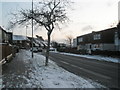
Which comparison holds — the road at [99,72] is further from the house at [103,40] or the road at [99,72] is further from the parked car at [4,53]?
the house at [103,40]

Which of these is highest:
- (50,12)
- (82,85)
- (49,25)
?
(50,12)

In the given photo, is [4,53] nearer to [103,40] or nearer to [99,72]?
[99,72]

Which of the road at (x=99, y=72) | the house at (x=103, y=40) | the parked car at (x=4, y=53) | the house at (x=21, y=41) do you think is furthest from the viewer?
the house at (x=21, y=41)

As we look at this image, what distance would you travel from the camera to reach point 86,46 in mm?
60625

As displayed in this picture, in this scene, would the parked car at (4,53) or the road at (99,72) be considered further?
the parked car at (4,53)

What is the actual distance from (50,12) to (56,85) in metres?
10.2

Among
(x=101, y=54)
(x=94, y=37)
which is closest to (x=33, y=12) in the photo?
(x=101, y=54)

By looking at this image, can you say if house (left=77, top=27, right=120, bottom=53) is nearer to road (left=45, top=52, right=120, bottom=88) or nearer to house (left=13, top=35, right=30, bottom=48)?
road (left=45, top=52, right=120, bottom=88)

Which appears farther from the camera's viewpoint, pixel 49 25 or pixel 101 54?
pixel 101 54

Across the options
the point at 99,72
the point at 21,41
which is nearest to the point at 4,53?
the point at 99,72

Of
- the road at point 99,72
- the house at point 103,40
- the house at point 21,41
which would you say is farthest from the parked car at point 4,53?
the house at point 21,41

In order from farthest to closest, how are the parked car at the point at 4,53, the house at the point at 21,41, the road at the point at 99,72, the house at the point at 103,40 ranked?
the house at the point at 21,41 < the house at the point at 103,40 < the parked car at the point at 4,53 < the road at the point at 99,72

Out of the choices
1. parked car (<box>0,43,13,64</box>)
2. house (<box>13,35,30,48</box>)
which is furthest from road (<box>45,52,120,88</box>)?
house (<box>13,35,30,48</box>)

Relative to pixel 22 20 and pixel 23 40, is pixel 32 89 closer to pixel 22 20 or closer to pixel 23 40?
pixel 22 20
